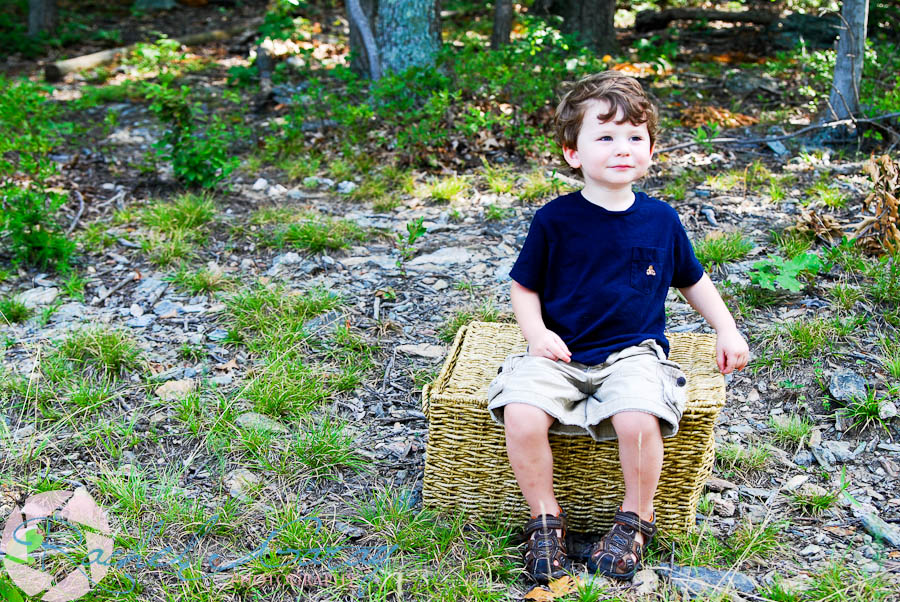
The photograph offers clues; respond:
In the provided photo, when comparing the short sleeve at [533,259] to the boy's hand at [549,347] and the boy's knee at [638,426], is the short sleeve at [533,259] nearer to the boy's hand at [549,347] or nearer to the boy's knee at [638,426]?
the boy's hand at [549,347]

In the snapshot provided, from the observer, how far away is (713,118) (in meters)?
6.32

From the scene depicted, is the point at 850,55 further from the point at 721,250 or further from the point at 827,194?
the point at 721,250

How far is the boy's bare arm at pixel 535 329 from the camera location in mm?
2551

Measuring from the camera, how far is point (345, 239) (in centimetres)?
478

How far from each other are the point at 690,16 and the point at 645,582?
8.74m

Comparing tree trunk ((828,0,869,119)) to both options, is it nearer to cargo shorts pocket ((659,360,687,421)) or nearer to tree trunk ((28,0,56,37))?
cargo shorts pocket ((659,360,687,421))

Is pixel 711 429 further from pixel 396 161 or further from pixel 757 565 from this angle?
pixel 396 161

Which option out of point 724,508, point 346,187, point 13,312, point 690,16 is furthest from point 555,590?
point 690,16

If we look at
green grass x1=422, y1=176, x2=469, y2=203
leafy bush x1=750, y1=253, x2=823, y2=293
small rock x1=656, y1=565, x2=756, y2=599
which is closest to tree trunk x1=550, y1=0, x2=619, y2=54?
green grass x1=422, y1=176, x2=469, y2=203

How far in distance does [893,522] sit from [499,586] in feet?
4.38

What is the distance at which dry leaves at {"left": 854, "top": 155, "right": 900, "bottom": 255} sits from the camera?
4.00 meters

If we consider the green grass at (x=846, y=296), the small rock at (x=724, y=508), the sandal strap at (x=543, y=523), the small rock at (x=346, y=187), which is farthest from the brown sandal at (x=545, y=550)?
the small rock at (x=346, y=187)

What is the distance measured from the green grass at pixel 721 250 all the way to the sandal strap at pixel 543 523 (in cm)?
216

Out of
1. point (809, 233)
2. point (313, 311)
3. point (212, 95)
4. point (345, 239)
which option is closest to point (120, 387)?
point (313, 311)
